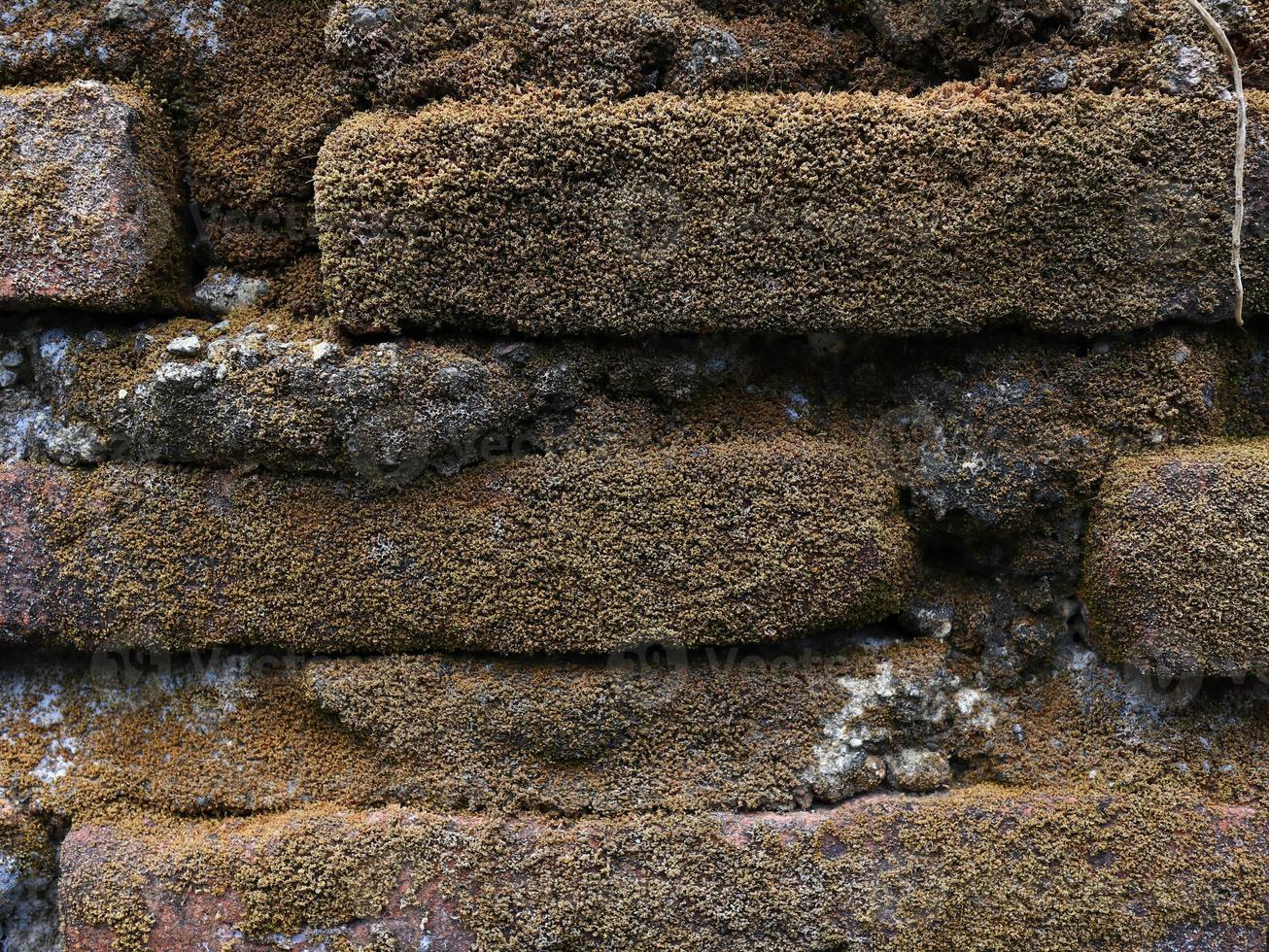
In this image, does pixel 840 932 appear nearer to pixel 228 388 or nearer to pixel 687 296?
pixel 687 296

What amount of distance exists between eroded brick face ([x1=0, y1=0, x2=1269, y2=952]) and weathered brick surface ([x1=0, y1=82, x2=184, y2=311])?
1 cm

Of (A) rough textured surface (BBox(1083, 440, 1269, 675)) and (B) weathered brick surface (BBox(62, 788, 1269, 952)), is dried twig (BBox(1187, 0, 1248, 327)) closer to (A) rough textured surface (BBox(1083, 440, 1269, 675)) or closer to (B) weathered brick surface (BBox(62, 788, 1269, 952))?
(A) rough textured surface (BBox(1083, 440, 1269, 675))

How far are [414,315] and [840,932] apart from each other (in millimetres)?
2235

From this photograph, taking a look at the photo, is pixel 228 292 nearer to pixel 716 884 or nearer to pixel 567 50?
pixel 567 50

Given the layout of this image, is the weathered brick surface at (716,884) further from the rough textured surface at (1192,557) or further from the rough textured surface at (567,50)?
the rough textured surface at (567,50)

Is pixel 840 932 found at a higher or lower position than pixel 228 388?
lower

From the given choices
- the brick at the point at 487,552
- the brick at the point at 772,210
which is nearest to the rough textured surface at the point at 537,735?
the brick at the point at 487,552

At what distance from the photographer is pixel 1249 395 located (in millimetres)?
2668

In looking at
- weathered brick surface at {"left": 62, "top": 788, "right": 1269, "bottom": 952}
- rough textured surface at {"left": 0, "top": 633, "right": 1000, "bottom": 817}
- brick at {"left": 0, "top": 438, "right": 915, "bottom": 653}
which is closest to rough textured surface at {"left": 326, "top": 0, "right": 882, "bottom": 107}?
brick at {"left": 0, "top": 438, "right": 915, "bottom": 653}

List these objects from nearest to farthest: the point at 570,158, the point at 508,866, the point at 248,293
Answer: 1. the point at 570,158
2. the point at 508,866
3. the point at 248,293

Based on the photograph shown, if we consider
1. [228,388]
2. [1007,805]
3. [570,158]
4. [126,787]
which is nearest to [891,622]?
[1007,805]

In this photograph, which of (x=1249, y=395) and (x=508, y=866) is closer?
(x=508, y=866)

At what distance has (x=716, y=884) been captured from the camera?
248 cm

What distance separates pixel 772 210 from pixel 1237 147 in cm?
135
